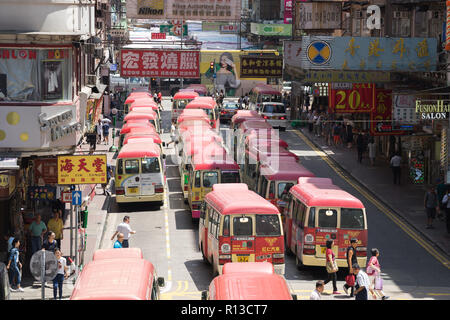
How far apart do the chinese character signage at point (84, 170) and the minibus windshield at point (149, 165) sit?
999 centimetres

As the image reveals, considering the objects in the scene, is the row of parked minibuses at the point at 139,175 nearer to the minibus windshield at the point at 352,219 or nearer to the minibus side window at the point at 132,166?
the minibus side window at the point at 132,166

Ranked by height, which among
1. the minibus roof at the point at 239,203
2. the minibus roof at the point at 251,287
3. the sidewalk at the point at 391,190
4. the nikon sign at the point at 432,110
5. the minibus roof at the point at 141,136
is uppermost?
the nikon sign at the point at 432,110

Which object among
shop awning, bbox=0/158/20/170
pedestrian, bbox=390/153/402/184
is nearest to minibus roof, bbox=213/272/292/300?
shop awning, bbox=0/158/20/170

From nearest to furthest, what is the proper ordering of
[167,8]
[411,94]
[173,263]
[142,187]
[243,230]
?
1. [243,230]
2. [173,263]
3. [142,187]
4. [411,94]
5. [167,8]

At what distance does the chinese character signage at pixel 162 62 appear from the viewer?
141ft

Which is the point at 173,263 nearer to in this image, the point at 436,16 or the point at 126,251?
the point at 126,251

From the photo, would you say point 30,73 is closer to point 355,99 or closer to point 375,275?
point 375,275

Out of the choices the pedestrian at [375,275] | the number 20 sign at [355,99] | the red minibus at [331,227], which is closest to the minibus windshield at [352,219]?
the red minibus at [331,227]

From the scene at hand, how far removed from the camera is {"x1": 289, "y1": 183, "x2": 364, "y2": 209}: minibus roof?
81.4 ft

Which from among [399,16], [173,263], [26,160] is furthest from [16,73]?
[399,16]

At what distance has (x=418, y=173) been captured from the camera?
1465 inches

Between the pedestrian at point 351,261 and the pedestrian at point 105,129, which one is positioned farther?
the pedestrian at point 105,129

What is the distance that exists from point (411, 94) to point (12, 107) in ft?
61.3

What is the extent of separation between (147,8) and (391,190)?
13.6 metres
